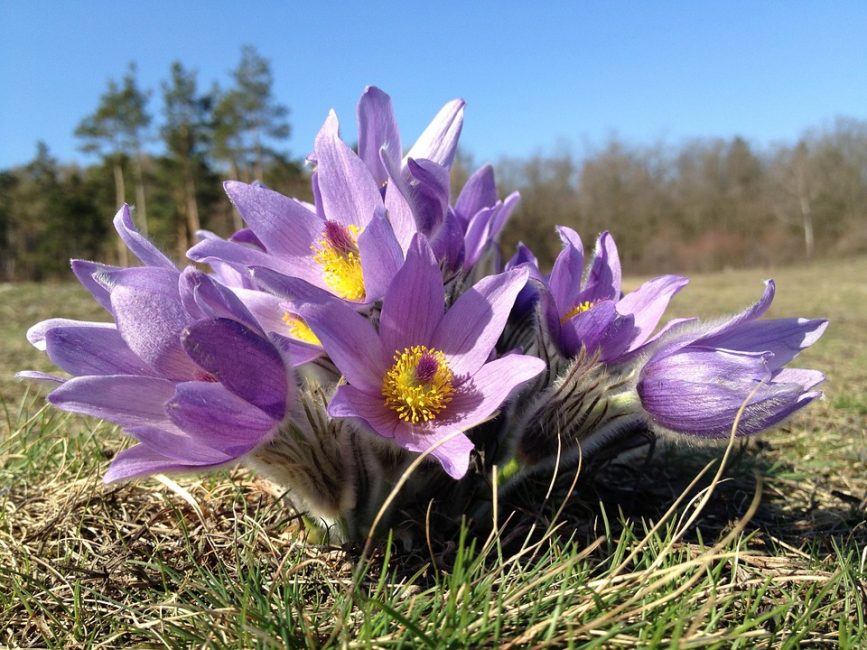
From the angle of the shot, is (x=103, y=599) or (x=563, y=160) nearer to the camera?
(x=103, y=599)

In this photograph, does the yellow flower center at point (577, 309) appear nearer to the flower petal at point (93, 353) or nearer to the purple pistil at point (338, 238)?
the purple pistil at point (338, 238)

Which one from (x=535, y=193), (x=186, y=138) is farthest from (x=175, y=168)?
(x=535, y=193)

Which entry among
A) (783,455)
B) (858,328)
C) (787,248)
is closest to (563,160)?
(787,248)

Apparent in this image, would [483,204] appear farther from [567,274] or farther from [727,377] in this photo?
[727,377]

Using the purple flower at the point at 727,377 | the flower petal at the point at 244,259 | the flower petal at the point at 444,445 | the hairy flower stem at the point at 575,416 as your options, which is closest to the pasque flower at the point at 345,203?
the flower petal at the point at 244,259

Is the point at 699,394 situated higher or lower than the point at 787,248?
higher

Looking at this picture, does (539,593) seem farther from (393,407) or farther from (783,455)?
(783,455)

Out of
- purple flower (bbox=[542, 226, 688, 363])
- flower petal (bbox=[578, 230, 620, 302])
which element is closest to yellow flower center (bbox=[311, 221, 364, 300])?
purple flower (bbox=[542, 226, 688, 363])
